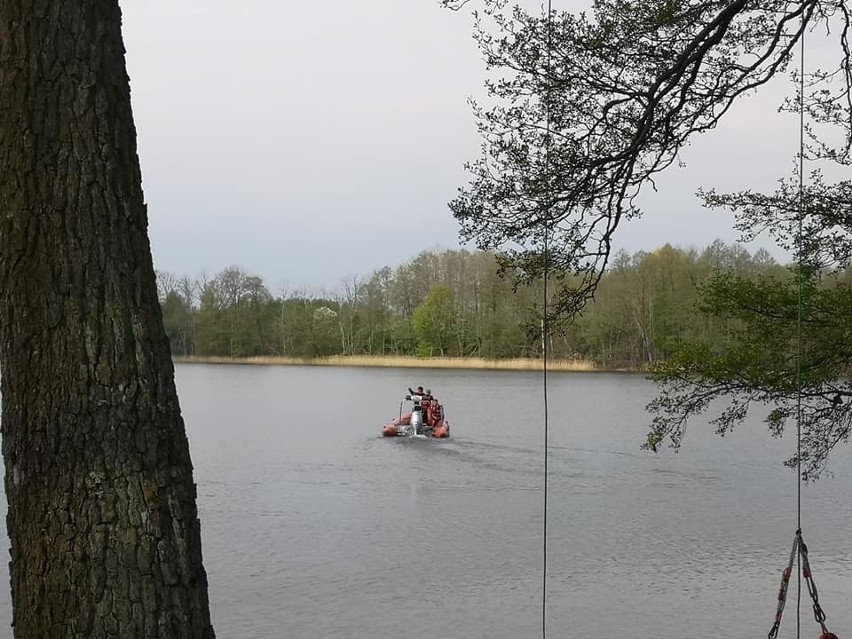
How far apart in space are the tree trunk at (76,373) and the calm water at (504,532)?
5.99 m

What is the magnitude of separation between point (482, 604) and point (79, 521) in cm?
713

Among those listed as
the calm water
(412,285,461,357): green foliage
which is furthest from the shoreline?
the calm water

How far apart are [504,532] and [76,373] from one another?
10.0 meters

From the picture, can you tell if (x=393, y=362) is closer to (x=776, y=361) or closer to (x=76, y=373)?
(x=776, y=361)

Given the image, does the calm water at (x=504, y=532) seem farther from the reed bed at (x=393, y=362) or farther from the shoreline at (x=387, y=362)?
the shoreline at (x=387, y=362)

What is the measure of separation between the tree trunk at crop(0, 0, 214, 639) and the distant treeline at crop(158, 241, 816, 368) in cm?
386

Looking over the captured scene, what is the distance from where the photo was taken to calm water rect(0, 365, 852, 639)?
8.20 metres

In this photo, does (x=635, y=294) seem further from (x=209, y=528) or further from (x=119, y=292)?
(x=119, y=292)

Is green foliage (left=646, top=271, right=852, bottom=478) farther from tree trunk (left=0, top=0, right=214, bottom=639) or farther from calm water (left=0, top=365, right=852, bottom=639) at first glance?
tree trunk (left=0, top=0, right=214, bottom=639)

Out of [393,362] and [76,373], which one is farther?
[393,362]

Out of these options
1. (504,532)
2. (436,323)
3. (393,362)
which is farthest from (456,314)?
(504,532)

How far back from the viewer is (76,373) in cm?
184

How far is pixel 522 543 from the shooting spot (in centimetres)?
1092

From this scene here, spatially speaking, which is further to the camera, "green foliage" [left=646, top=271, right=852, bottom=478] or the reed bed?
the reed bed
